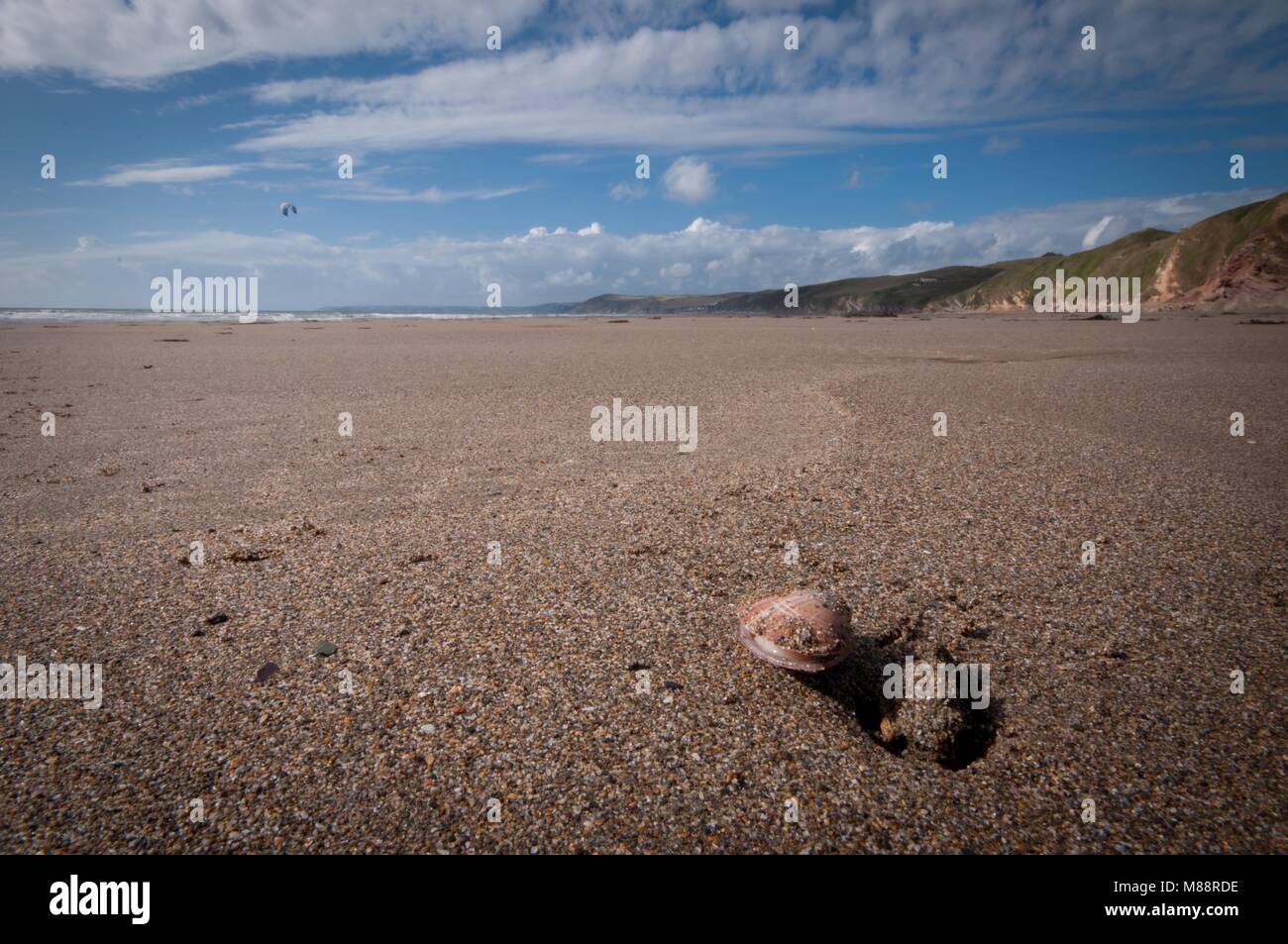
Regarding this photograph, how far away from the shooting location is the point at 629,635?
3859 mm

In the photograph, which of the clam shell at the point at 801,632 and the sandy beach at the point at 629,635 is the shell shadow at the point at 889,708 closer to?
the sandy beach at the point at 629,635

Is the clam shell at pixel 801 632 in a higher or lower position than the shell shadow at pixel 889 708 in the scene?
higher

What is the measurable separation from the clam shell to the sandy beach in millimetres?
172

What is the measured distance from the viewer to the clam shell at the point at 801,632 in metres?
3.31

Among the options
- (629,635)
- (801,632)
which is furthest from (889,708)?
(629,635)

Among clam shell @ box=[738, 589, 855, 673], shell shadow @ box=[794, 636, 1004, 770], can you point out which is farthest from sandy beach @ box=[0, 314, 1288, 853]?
clam shell @ box=[738, 589, 855, 673]

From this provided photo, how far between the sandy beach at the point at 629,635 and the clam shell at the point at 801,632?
6.8 inches

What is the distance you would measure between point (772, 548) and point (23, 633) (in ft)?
15.3

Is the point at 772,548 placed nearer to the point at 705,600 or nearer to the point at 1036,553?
the point at 705,600

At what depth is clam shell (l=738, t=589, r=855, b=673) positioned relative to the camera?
130 inches

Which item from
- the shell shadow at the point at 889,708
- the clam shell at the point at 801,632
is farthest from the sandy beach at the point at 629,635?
the clam shell at the point at 801,632

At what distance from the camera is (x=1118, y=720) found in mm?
3131

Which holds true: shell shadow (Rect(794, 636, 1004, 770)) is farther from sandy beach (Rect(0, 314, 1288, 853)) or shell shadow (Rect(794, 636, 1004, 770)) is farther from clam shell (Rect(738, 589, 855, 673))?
clam shell (Rect(738, 589, 855, 673))

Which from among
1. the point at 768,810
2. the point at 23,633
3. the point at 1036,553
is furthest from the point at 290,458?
the point at 1036,553
